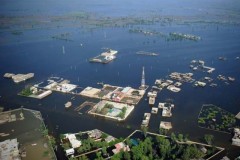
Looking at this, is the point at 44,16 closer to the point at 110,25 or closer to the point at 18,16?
the point at 18,16

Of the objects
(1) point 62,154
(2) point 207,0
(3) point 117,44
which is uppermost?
(2) point 207,0

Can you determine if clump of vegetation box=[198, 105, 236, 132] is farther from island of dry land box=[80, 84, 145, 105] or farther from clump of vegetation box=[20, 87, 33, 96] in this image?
clump of vegetation box=[20, 87, 33, 96]

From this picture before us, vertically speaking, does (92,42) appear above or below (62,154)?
above

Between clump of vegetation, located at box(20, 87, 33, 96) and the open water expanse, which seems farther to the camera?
clump of vegetation, located at box(20, 87, 33, 96)

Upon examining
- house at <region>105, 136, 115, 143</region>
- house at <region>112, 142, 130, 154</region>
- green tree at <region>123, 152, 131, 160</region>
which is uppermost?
green tree at <region>123, 152, 131, 160</region>

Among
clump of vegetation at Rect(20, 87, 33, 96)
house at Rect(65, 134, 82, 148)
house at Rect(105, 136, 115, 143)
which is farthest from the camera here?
clump of vegetation at Rect(20, 87, 33, 96)

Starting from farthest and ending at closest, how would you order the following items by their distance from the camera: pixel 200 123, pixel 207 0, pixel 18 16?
pixel 207 0 < pixel 18 16 < pixel 200 123

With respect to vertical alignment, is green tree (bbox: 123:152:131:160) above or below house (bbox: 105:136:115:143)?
above

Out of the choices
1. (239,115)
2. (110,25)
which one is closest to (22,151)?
(239,115)

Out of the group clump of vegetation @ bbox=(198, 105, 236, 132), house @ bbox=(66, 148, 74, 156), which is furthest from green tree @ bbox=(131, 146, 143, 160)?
clump of vegetation @ bbox=(198, 105, 236, 132)
